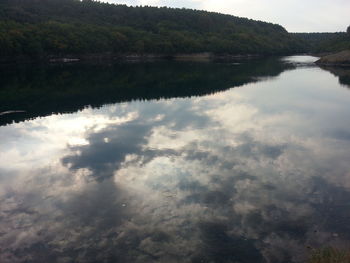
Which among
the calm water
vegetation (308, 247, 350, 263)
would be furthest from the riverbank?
vegetation (308, 247, 350, 263)

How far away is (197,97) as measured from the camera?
54.6 meters

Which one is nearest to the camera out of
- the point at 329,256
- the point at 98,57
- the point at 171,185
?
the point at 329,256

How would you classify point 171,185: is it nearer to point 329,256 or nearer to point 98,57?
point 329,256

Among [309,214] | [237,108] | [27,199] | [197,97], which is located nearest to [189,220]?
[309,214]

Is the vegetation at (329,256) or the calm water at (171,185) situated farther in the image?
the calm water at (171,185)

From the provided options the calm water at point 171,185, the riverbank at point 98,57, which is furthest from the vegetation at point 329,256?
the riverbank at point 98,57

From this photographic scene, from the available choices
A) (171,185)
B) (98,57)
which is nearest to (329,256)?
(171,185)

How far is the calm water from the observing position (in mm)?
14438

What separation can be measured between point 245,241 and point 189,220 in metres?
2.88

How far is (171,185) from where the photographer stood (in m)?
20.0

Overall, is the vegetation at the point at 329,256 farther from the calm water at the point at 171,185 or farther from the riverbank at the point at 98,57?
the riverbank at the point at 98,57

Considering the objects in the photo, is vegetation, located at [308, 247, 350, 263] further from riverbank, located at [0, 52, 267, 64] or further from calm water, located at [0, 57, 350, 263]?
riverbank, located at [0, 52, 267, 64]

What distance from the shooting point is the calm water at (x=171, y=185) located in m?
14.4

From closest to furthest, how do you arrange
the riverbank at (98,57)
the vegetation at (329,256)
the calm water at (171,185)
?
1. the vegetation at (329,256)
2. the calm water at (171,185)
3. the riverbank at (98,57)
